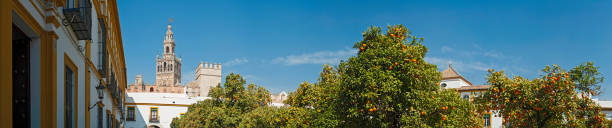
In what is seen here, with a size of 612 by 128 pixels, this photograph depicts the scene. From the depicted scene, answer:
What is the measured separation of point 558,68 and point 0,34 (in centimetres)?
1535

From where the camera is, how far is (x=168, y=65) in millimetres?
129375

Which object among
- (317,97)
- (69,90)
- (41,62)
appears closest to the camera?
(41,62)

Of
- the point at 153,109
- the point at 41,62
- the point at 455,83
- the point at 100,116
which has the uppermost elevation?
the point at 455,83

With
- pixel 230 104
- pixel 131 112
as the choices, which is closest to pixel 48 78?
pixel 230 104

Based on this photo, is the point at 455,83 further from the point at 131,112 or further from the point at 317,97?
the point at 131,112

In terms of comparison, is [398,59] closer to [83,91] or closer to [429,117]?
[429,117]

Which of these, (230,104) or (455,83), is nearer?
(230,104)

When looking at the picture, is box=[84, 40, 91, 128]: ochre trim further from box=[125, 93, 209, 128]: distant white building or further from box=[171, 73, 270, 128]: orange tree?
box=[125, 93, 209, 128]: distant white building

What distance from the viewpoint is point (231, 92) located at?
1207 inches

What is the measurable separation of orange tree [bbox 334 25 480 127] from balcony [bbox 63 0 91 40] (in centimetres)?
680

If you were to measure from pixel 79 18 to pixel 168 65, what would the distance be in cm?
12569

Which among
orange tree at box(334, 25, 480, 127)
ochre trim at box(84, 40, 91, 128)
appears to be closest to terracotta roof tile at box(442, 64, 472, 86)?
orange tree at box(334, 25, 480, 127)

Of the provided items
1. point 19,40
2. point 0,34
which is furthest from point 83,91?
point 0,34

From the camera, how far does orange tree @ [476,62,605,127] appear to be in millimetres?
15242
